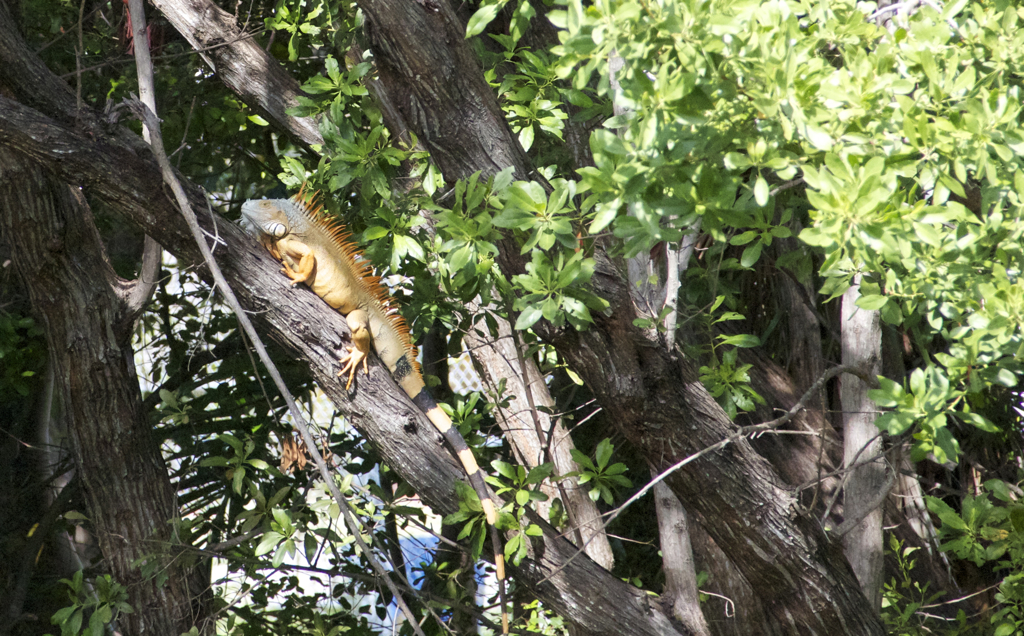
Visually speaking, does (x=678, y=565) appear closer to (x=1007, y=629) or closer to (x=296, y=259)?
(x=1007, y=629)

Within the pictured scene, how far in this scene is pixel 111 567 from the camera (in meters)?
3.33

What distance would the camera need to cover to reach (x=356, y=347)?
2.50 meters

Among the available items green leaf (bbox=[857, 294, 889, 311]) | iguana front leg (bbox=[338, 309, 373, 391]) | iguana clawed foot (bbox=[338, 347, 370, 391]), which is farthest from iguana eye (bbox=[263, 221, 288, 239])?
green leaf (bbox=[857, 294, 889, 311])

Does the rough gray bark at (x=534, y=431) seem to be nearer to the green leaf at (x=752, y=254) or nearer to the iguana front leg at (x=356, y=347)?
the iguana front leg at (x=356, y=347)

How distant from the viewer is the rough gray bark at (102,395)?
3.16 m

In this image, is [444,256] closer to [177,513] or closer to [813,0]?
[813,0]

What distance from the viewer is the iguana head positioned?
2.82 meters

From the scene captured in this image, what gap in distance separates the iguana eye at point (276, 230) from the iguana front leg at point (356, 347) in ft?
1.28

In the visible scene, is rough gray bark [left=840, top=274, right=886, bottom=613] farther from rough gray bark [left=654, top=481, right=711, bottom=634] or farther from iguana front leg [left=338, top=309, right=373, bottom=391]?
iguana front leg [left=338, top=309, right=373, bottom=391]

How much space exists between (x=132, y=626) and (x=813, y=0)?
3269 mm

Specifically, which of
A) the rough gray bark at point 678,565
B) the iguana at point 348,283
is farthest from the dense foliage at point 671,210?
the rough gray bark at point 678,565

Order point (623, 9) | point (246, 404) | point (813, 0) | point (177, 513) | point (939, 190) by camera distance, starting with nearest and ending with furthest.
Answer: point (623, 9), point (939, 190), point (813, 0), point (177, 513), point (246, 404)

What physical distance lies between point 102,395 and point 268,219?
3.62 ft

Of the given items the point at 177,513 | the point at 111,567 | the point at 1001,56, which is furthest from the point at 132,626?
the point at 1001,56
